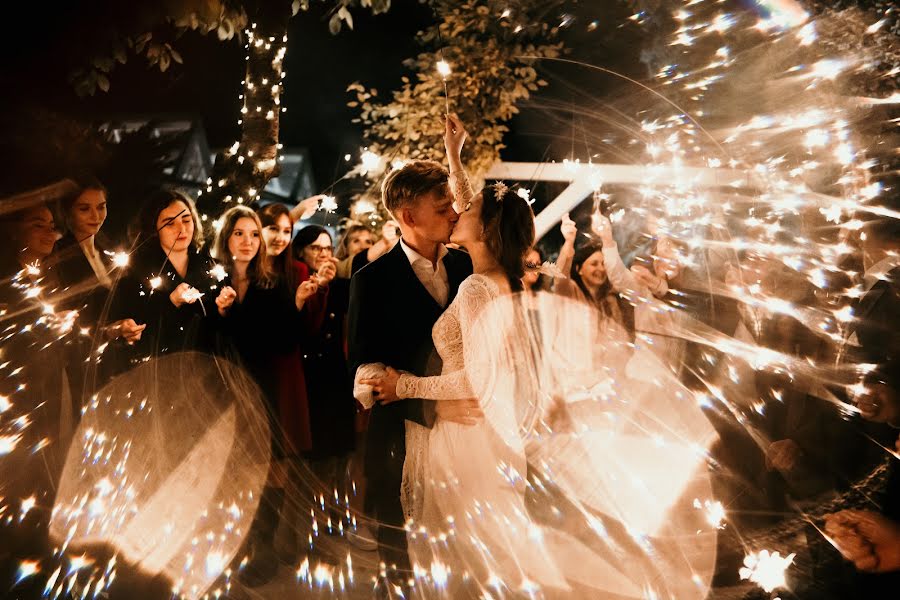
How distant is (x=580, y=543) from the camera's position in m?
2.49

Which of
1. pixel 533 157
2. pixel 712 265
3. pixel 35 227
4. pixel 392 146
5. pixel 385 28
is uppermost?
pixel 385 28

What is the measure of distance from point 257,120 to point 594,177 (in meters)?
1.93

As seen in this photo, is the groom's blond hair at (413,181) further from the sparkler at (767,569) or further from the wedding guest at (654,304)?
the sparkler at (767,569)

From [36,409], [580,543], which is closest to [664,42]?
[580,543]

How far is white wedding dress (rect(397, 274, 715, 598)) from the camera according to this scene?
2.28 metres

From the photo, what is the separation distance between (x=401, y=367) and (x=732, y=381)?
78.4 inches

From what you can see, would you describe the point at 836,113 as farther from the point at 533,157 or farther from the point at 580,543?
the point at 580,543

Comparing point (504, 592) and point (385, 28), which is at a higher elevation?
point (385, 28)

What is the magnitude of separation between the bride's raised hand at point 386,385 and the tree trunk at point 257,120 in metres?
1.23

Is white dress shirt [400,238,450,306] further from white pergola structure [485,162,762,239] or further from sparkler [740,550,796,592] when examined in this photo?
sparkler [740,550,796,592]

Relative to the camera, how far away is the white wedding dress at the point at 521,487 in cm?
228

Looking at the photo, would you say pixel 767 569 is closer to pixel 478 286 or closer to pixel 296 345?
pixel 478 286

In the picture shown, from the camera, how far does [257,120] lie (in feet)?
9.37

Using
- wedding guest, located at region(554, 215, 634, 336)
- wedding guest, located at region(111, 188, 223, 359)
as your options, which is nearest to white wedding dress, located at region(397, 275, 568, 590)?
wedding guest, located at region(111, 188, 223, 359)
